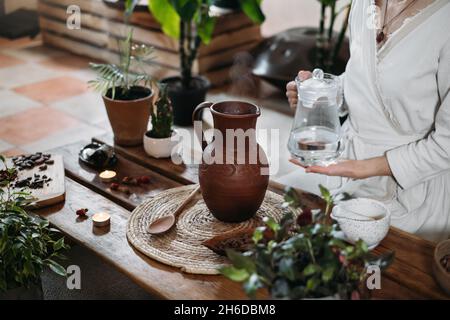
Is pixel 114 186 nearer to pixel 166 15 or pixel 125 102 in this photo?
pixel 125 102

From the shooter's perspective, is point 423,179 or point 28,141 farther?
point 28,141

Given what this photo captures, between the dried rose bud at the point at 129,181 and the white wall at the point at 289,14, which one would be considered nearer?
the dried rose bud at the point at 129,181

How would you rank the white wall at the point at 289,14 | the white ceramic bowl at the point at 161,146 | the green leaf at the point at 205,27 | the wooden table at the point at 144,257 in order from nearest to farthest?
the wooden table at the point at 144,257 → the white ceramic bowl at the point at 161,146 → the green leaf at the point at 205,27 → the white wall at the point at 289,14

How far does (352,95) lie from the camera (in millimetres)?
1800

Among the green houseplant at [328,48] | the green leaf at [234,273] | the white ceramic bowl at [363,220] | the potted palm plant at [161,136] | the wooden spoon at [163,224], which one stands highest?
the green leaf at [234,273]

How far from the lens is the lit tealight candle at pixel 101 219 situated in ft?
5.28

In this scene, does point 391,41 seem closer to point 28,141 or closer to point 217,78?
point 28,141

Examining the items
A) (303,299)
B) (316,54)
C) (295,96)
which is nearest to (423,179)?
(295,96)

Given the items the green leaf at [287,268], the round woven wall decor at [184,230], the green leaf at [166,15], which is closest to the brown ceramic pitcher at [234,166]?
the round woven wall decor at [184,230]

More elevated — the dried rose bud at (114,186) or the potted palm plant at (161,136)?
the potted palm plant at (161,136)

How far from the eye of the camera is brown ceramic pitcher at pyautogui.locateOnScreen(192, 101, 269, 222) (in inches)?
59.6

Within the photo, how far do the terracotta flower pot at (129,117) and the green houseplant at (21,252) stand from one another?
59 cm

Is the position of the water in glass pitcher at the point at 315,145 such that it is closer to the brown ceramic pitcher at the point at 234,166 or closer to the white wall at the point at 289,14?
the brown ceramic pitcher at the point at 234,166

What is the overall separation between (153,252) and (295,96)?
66 cm
